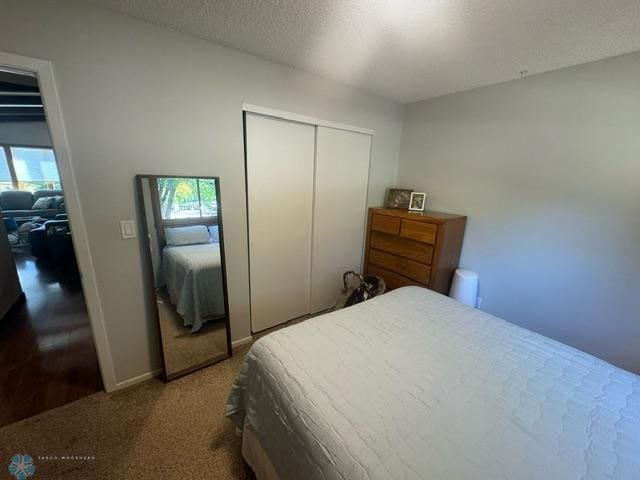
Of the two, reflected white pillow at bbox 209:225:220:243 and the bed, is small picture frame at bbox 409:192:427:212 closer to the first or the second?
the bed

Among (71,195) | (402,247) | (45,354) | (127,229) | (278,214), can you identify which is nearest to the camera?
(71,195)

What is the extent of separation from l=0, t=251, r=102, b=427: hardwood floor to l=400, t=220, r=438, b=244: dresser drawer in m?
2.68

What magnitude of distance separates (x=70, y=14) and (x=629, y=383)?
3124mm

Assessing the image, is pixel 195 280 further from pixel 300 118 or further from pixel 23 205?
pixel 23 205

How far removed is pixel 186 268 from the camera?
1.80 metres

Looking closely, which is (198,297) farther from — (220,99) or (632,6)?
(632,6)

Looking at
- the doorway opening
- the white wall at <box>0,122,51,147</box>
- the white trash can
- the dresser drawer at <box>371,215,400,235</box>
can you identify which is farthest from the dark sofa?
the white trash can

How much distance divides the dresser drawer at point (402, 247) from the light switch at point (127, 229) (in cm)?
212

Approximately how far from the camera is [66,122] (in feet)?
4.16

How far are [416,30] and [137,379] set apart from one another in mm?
2909

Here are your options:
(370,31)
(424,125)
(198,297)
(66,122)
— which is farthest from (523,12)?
(198,297)

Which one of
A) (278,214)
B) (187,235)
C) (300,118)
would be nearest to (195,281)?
(187,235)

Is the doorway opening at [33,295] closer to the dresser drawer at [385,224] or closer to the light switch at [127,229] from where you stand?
the light switch at [127,229]

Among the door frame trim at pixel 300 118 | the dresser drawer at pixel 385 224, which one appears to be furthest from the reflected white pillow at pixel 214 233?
the dresser drawer at pixel 385 224
